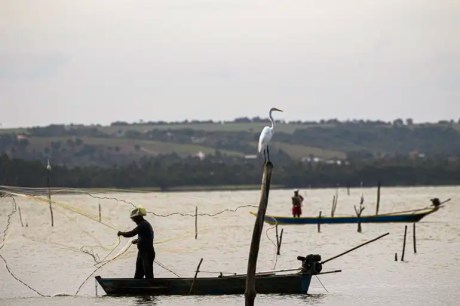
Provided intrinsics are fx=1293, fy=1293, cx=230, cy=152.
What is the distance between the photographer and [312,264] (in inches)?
1087

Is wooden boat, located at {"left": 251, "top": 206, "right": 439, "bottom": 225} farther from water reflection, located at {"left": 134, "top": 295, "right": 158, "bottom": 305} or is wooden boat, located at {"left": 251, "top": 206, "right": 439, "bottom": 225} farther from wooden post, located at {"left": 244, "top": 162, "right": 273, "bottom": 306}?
wooden post, located at {"left": 244, "top": 162, "right": 273, "bottom": 306}

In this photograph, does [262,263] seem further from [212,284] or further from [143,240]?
[143,240]

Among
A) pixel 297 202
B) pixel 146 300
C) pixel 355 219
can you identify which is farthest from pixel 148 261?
pixel 355 219

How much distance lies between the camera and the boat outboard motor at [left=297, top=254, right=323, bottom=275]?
27453mm

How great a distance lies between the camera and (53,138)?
17138 cm

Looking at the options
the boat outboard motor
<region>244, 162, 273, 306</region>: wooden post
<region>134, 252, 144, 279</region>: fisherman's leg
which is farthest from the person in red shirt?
<region>244, 162, 273, 306</region>: wooden post

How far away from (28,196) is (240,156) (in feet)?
473

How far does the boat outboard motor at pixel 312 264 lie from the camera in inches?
1081

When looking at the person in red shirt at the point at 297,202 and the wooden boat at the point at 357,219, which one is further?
the wooden boat at the point at 357,219

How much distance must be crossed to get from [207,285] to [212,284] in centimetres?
14

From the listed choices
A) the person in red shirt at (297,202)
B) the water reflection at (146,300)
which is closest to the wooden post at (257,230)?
the water reflection at (146,300)

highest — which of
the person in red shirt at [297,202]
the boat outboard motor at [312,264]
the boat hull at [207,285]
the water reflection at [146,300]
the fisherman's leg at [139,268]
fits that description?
the person in red shirt at [297,202]

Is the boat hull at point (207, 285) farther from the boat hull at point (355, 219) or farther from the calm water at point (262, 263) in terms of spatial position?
the boat hull at point (355, 219)

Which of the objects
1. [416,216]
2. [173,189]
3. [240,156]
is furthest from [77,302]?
[240,156]
